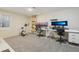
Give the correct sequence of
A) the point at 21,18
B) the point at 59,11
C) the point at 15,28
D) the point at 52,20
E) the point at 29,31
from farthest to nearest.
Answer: the point at 29,31
the point at 21,18
the point at 15,28
the point at 52,20
the point at 59,11

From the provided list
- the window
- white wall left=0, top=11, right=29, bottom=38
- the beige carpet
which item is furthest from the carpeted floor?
the window

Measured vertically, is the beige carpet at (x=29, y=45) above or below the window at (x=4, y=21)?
below

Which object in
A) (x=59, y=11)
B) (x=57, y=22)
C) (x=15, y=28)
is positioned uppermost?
(x=59, y=11)

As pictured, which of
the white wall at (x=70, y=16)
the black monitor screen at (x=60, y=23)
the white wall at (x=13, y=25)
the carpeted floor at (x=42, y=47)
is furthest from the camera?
the white wall at (x=13, y=25)

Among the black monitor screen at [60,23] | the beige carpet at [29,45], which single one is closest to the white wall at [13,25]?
the beige carpet at [29,45]

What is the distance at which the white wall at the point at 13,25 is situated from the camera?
4.89 m

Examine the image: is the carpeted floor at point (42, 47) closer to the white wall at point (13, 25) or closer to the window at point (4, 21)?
the white wall at point (13, 25)

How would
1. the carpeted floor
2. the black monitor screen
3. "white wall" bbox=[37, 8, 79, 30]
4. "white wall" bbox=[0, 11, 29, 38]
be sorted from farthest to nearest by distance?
"white wall" bbox=[0, 11, 29, 38] → the black monitor screen → "white wall" bbox=[37, 8, 79, 30] → the carpeted floor

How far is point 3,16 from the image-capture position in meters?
4.98

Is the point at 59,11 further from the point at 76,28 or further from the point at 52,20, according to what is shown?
the point at 76,28

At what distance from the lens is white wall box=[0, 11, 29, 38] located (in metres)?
4.89

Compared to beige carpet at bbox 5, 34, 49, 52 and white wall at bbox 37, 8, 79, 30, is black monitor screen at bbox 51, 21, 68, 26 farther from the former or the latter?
beige carpet at bbox 5, 34, 49, 52
